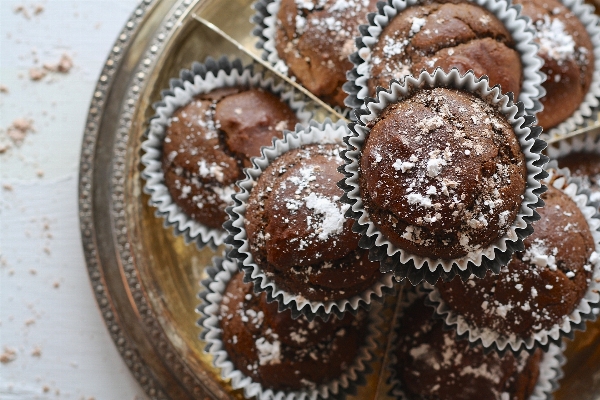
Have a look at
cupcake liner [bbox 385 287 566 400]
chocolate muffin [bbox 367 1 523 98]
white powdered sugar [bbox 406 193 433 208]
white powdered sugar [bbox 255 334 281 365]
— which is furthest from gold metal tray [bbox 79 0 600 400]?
white powdered sugar [bbox 406 193 433 208]

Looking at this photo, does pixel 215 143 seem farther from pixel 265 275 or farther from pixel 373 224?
pixel 373 224

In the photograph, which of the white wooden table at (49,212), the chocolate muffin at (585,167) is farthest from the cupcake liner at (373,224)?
the white wooden table at (49,212)

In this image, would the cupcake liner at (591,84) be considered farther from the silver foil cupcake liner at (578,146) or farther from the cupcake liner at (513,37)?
the cupcake liner at (513,37)

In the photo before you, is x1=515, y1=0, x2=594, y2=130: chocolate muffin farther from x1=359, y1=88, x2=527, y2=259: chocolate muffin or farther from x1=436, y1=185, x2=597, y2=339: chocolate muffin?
x1=359, y1=88, x2=527, y2=259: chocolate muffin

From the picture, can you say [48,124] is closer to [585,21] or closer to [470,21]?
[470,21]

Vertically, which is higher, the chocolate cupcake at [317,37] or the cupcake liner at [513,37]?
the cupcake liner at [513,37]

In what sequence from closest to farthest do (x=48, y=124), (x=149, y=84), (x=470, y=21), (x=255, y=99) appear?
(x=470, y=21)
(x=255, y=99)
(x=149, y=84)
(x=48, y=124)

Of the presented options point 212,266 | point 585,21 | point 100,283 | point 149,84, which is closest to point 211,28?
point 149,84

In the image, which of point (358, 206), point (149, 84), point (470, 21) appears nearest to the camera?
point (358, 206)
